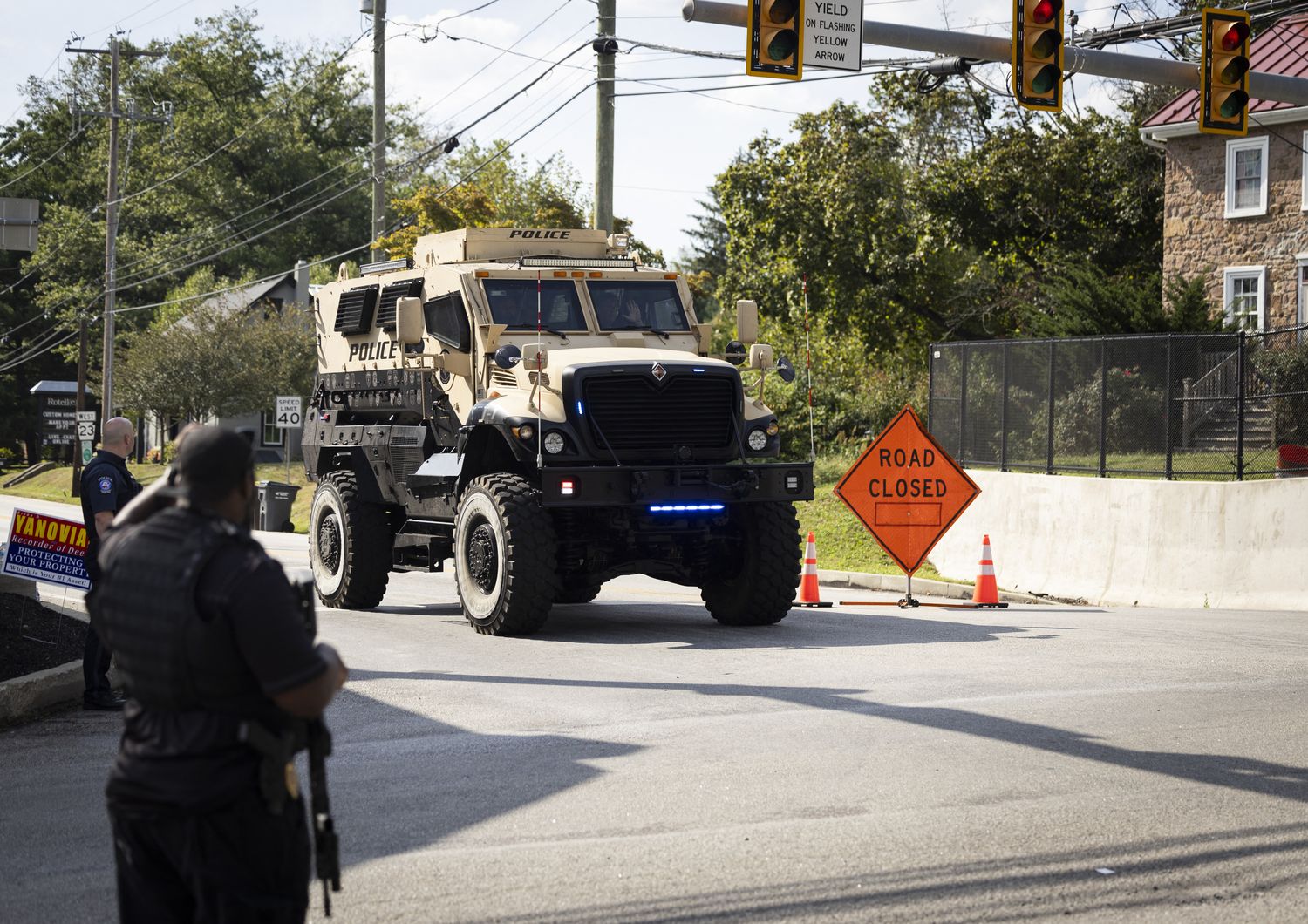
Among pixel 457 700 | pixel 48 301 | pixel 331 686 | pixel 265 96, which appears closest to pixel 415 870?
pixel 331 686

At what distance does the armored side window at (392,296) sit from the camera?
15711 mm

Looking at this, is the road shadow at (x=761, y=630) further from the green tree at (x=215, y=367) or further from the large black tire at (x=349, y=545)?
the green tree at (x=215, y=367)

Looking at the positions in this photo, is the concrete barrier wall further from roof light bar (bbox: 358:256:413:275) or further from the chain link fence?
roof light bar (bbox: 358:256:413:275)

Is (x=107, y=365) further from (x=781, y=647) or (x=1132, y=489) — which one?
(x=781, y=647)

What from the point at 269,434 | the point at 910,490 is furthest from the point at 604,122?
the point at 269,434

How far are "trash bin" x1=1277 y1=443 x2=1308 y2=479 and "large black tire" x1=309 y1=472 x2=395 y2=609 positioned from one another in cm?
1077

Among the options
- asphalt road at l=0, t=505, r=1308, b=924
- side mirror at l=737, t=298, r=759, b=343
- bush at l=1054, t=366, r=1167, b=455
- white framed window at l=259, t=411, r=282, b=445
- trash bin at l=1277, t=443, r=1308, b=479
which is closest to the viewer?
asphalt road at l=0, t=505, r=1308, b=924

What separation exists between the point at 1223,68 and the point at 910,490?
5.25 m

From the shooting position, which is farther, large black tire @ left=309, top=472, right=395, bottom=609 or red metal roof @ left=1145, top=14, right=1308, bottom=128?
red metal roof @ left=1145, top=14, right=1308, bottom=128

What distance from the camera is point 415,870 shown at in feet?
20.6

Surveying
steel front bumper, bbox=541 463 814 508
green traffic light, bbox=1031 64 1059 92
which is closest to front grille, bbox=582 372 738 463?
steel front bumper, bbox=541 463 814 508

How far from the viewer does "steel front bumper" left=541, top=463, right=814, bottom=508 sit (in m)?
12.9

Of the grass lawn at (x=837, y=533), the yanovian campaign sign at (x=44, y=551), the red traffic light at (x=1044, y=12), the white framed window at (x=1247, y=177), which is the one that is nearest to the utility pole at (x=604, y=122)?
the grass lawn at (x=837, y=533)

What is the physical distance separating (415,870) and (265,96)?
8380cm
